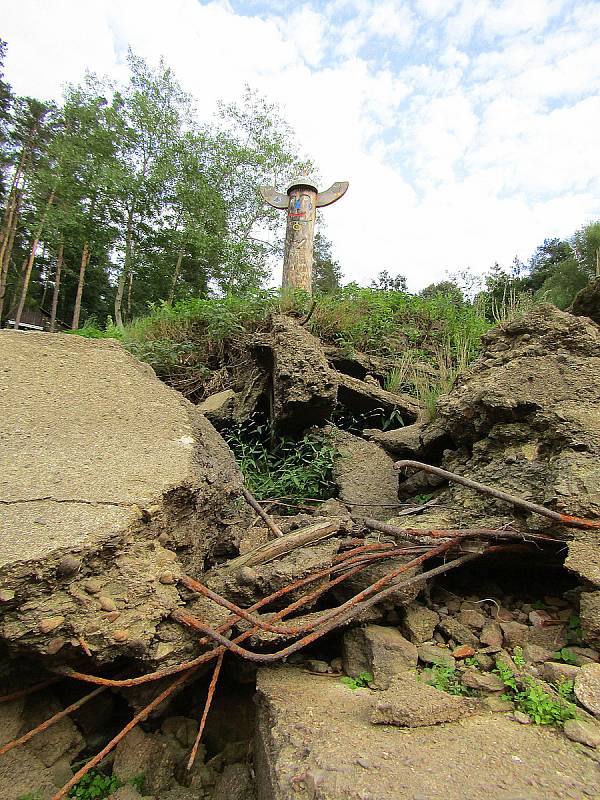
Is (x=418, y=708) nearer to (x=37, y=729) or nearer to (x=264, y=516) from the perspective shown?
(x=37, y=729)

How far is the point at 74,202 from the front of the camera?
1608 cm

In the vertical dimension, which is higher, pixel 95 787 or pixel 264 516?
pixel 264 516

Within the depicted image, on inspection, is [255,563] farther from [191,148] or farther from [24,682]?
[191,148]

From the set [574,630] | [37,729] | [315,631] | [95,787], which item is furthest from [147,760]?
[574,630]

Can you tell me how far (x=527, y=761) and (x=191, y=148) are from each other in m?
17.8

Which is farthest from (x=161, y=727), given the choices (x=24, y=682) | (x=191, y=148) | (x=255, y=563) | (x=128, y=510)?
(x=191, y=148)

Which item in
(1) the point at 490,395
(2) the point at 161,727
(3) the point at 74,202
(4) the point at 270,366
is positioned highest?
(3) the point at 74,202

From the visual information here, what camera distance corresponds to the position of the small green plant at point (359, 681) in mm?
1561

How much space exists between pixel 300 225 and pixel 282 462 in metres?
5.51

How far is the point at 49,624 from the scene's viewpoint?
1.30 meters

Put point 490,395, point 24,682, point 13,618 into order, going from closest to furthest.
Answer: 1. point 13,618
2. point 24,682
3. point 490,395

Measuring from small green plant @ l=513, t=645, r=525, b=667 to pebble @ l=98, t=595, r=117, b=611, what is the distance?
1.35m

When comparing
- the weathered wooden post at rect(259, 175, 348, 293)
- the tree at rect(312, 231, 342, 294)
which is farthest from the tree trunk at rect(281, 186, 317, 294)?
the tree at rect(312, 231, 342, 294)

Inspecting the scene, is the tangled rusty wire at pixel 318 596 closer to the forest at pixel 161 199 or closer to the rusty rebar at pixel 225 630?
the rusty rebar at pixel 225 630
